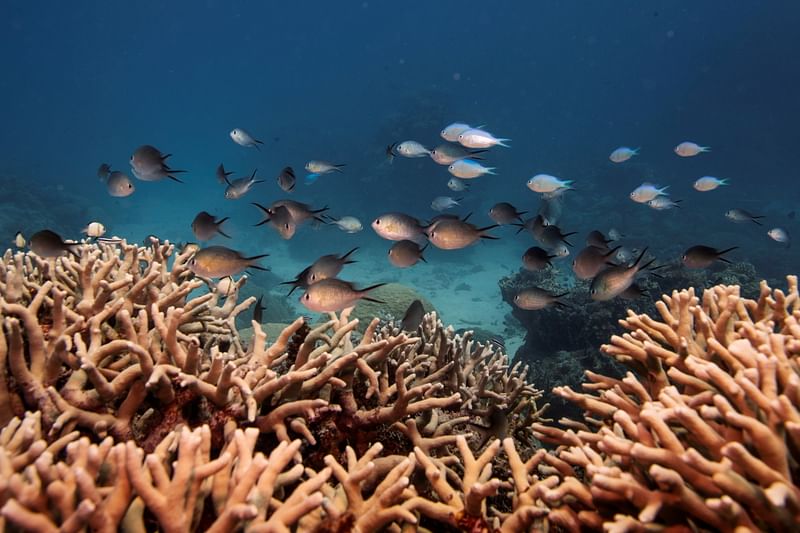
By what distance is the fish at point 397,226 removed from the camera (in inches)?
177

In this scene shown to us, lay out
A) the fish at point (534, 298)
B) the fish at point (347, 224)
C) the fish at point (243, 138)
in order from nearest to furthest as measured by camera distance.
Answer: the fish at point (534, 298)
the fish at point (347, 224)
the fish at point (243, 138)

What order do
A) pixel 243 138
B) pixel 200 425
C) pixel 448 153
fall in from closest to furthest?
pixel 200 425, pixel 448 153, pixel 243 138

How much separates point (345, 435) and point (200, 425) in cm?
81

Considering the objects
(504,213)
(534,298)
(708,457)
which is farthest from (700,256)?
(708,457)

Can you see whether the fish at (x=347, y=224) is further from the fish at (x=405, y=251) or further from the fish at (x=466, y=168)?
the fish at (x=405, y=251)

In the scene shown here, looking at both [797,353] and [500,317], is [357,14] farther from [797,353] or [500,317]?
[797,353]

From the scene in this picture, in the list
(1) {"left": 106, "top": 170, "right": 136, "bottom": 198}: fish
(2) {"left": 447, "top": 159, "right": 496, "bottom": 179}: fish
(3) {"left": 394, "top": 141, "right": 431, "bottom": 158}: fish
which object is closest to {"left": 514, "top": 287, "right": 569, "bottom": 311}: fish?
(2) {"left": 447, "top": 159, "right": 496, "bottom": 179}: fish

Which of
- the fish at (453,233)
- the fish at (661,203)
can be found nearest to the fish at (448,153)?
the fish at (453,233)

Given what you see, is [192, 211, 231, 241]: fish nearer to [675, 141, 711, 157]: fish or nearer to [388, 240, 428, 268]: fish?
[388, 240, 428, 268]: fish

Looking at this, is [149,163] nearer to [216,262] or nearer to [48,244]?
[48,244]

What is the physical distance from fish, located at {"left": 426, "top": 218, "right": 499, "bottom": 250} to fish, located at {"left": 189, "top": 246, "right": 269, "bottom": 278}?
1.87m

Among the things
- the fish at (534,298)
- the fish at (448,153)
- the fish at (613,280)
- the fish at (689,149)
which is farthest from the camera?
the fish at (689,149)

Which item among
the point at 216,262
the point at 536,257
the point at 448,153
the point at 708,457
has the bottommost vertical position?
the point at 708,457

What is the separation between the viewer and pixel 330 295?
3.14 metres
